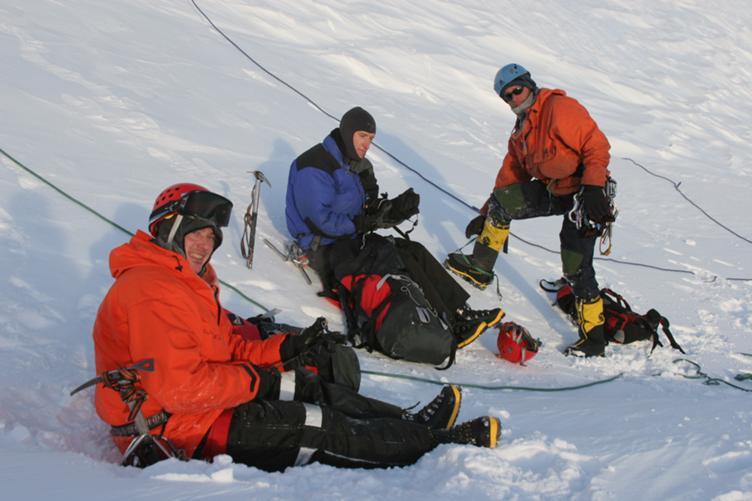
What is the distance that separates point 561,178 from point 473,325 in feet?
3.99

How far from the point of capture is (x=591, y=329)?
4.97 meters

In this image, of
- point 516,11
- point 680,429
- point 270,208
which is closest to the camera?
point 680,429

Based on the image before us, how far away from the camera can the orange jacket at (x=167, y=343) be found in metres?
2.66

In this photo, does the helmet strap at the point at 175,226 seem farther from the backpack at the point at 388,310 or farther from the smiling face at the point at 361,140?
the smiling face at the point at 361,140

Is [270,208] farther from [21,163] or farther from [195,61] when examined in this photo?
[195,61]

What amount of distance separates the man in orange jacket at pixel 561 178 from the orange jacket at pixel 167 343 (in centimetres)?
268

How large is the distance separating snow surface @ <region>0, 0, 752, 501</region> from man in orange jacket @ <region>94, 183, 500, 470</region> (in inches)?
6.7

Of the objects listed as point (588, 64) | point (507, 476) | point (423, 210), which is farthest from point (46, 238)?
point (588, 64)

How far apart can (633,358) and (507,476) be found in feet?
8.07

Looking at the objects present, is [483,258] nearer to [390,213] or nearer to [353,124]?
[390,213]

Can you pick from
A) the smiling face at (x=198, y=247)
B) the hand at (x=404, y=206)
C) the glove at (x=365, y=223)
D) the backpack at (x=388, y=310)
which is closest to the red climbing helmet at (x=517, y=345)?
the backpack at (x=388, y=310)

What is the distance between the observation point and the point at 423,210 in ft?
22.7

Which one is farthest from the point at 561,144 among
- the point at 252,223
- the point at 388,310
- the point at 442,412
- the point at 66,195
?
the point at 66,195

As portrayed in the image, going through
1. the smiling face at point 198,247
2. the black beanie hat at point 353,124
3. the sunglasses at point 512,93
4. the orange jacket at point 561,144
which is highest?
the sunglasses at point 512,93
